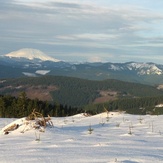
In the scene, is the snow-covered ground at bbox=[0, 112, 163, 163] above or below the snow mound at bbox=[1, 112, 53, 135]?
below

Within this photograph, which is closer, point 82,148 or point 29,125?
point 82,148

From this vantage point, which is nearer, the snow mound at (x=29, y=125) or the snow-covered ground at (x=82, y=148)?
the snow-covered ground at (x=82, y=148)

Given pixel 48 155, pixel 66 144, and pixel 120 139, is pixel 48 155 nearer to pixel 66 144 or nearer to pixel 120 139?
pixel 66 144

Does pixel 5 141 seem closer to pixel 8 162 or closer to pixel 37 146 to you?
pixel 37 146

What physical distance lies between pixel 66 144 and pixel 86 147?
0.64 m

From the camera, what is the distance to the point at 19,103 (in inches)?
3445

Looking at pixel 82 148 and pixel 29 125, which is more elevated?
pixel 29 125

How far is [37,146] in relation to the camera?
812 centimetres

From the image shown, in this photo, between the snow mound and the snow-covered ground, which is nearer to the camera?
the snow-covered ground

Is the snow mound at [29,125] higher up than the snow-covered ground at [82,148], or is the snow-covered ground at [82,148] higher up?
the snow mound at [29,125]

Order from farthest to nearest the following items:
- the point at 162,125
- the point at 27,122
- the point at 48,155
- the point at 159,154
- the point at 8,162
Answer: the point at 162,125
the point at 27,122
the point at 159,154
the point at 48,155
the point at 8,162

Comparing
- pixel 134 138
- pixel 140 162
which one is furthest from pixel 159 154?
pixel 134 138

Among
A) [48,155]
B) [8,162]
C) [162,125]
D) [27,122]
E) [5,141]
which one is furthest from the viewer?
[162,125]

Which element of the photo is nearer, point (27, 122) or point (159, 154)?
point (159, 154)
